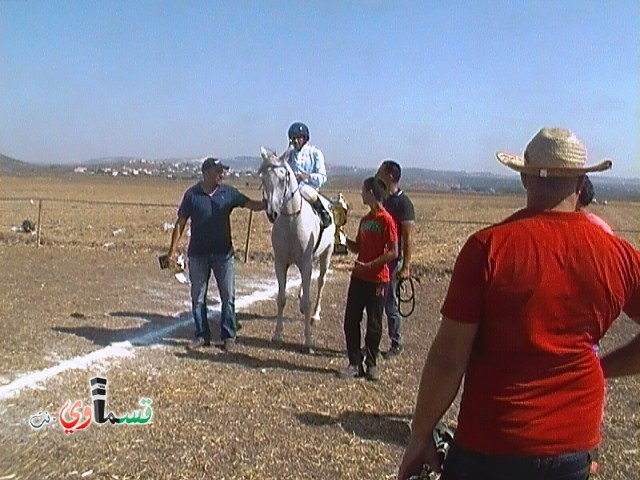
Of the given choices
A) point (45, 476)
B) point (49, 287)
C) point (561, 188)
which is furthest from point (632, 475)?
point (49, 287)

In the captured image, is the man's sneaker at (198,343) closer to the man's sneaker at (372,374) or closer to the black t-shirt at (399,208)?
the man's sneaker at (372,374)

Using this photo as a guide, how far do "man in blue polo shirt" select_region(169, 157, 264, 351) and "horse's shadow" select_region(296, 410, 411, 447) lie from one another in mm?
2273

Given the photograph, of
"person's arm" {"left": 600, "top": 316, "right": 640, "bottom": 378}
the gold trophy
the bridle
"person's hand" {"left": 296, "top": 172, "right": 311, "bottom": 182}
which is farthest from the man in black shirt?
"person's arm" {"left": 600, "top": 316, "right": 640, "bottom": 378}

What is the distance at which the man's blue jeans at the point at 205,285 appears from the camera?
25.0 ft

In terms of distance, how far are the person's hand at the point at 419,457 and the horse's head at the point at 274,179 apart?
5.40 m

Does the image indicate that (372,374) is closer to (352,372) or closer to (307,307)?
(352,372)

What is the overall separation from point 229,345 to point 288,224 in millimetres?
1523

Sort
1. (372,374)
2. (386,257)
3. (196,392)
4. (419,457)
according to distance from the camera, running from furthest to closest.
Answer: (372,374)
(386,257)
(196,392)
(419,457)

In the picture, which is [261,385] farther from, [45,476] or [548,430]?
[548,430]

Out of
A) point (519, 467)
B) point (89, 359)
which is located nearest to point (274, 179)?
point (89, 359)

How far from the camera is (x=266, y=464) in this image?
15.3 ft

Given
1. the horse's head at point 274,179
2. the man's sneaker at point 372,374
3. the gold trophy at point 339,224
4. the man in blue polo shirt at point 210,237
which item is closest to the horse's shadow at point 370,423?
the man's sneaker at point 372,374

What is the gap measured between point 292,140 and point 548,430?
260 inches

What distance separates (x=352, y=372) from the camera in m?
6.75
